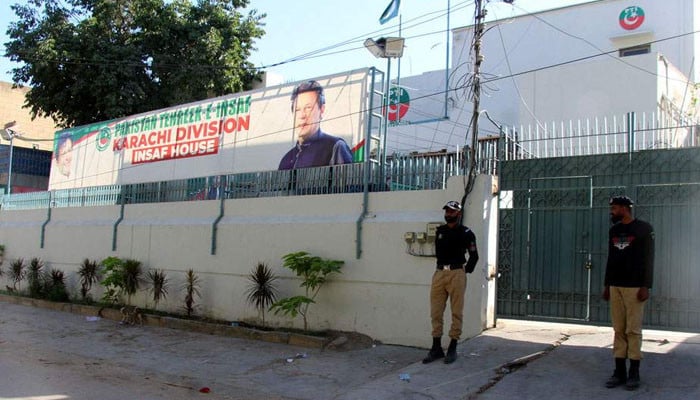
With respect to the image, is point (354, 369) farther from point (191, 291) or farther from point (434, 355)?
point (191, 291)

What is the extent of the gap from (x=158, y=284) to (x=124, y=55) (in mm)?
11018

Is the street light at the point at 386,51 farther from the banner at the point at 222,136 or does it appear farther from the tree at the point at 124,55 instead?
the tree at the point at 124,55

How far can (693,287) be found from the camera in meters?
7.04

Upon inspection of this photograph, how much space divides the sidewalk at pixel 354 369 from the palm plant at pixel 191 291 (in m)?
1.79

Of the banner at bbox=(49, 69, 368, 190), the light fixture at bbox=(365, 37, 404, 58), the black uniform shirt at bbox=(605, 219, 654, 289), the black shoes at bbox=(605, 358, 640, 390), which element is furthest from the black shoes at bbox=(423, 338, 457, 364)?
the light fixture at bbox=(365, 37, 404, 58)

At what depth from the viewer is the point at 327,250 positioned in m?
9.64

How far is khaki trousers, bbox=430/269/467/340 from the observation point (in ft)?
23.2

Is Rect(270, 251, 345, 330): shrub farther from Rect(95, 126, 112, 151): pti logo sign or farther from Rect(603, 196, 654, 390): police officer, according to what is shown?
Rect(95, 126, 112, 151): pti logo sign

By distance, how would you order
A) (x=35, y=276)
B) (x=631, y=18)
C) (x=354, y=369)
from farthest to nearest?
(x=631, y=18)
(x=35, y=276)
(x=354, y=369)

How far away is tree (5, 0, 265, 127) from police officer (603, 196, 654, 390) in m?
17.1

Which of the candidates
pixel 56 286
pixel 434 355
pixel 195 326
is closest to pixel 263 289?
pixel 195 326

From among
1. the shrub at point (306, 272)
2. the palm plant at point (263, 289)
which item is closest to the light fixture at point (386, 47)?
the shrub at point (306, 272)

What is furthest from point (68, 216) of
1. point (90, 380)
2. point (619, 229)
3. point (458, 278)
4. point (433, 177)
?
point (619, 229)

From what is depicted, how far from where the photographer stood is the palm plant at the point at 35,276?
15.3 metres
